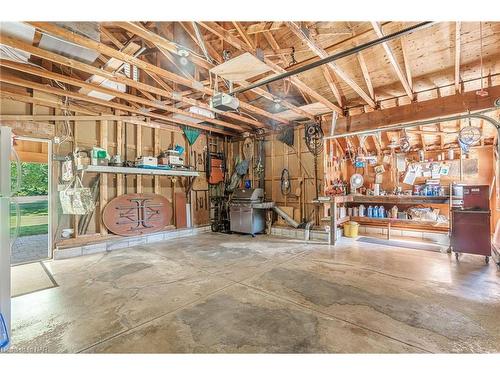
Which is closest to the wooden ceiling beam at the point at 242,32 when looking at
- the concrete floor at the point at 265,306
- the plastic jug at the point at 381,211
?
Result: the concrete floor at the point at 265,306

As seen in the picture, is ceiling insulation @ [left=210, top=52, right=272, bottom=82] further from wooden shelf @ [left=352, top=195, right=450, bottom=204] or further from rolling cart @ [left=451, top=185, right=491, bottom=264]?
wooden shelf @ [left=352, top=195, right=450, bottom=204]

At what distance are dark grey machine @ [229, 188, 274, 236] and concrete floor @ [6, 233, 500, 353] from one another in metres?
2.04

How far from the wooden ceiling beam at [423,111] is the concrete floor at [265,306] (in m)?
2.63

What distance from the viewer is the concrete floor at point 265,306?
2.01 m

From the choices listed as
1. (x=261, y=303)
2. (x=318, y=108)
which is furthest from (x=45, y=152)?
(x=318, y=108)

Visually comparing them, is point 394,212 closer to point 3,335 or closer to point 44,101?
point 3,335

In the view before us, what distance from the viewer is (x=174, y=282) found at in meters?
3.30

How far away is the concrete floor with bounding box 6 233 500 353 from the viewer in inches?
79.0

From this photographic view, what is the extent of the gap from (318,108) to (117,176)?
199 inches

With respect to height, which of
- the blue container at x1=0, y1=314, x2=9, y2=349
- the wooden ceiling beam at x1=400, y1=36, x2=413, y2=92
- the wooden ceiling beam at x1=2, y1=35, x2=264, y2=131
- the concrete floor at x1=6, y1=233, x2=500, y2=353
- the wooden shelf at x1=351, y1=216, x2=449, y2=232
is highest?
the wooden ceiling beam at x1=400, y1=36, x2=413, y2=92

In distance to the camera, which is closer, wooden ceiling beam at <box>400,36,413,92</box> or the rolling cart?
wooden ceiling beam at <box>400,36,413,92</box>

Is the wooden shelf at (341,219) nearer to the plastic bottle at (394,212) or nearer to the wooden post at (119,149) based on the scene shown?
the plastic bottle at (394,212)

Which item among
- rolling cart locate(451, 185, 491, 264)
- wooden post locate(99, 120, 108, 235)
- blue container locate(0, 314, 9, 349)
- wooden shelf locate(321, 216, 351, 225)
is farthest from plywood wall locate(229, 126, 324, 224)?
blue container locate(0, 314, 9, 349)

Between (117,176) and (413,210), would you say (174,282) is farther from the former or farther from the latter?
(413,210)
